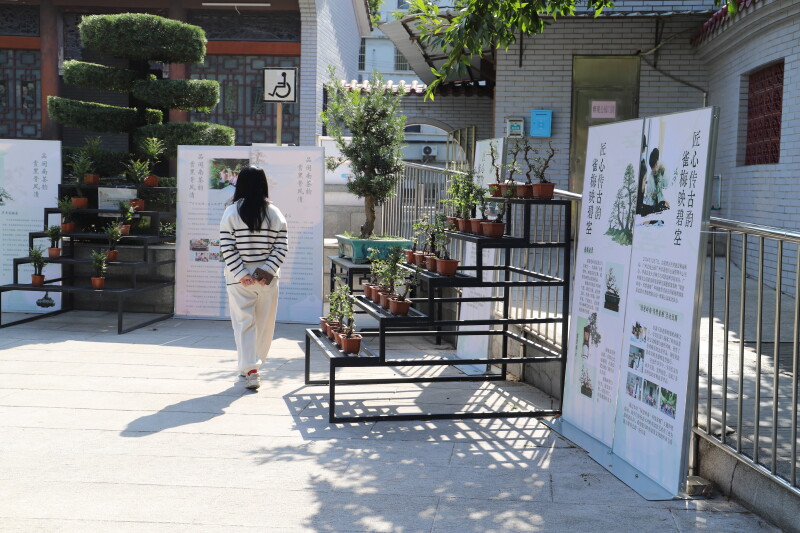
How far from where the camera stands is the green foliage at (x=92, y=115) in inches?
467

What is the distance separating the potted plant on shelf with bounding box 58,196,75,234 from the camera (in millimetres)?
10797

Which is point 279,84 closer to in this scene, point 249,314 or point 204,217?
point 204,217

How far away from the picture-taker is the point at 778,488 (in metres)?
4.32

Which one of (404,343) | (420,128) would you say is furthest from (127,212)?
(420,128)

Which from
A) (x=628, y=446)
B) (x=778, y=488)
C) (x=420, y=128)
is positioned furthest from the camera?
(x=420, y=128)

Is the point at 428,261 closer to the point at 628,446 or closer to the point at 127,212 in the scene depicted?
the point at 628,446

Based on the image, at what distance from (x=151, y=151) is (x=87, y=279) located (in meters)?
1.87

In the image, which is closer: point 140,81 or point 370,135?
point 370,135

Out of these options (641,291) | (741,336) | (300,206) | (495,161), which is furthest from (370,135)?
(741,336)

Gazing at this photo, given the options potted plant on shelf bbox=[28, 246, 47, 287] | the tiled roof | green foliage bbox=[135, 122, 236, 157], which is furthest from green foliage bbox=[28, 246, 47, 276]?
the tiled roof

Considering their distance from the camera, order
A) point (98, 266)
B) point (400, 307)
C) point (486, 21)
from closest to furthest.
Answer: point (400, 307)
point (486, 21)
point (98, 266)

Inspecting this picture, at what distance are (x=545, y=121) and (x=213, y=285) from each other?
638 centimetres

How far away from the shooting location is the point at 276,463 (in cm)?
543

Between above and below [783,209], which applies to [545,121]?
above
